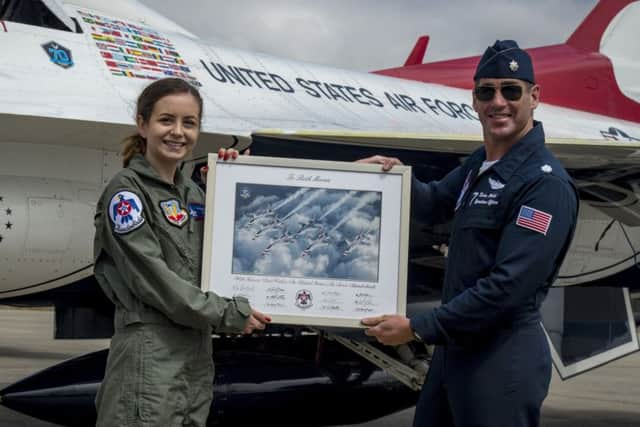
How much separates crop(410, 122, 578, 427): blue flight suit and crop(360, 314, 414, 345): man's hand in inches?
3.4

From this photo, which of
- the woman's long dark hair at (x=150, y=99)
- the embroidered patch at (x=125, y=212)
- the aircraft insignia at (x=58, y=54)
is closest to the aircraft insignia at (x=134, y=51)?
the aircraft insignia at (x=58, y=54)

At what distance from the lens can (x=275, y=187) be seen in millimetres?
3328

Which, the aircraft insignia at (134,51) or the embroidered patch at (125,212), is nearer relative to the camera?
the embroidered patch at (125,212)

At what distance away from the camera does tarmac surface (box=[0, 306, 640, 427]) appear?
27.3ft

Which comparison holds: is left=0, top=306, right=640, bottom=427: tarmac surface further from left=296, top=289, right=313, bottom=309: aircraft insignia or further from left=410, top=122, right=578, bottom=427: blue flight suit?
left=410, top=122, right=578, bottom=427: blue flight suit

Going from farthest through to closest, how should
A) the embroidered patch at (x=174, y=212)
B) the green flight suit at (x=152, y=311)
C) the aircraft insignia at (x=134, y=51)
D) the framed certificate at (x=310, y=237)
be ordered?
the aircraft insignia at (x=134, y=51) → the framed certificate at (x=310, y=237) → the embroidered patch at (x=174, y=212) → the green flight suit at (x=152, y=311)

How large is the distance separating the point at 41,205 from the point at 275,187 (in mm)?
2248

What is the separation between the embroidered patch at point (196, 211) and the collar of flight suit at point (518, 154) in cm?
98

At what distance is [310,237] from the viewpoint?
10.9 ft

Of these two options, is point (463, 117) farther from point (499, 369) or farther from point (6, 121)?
point (499, 369)

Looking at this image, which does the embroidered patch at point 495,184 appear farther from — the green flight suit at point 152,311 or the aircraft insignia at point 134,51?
the aircraft insignia at point 134,51

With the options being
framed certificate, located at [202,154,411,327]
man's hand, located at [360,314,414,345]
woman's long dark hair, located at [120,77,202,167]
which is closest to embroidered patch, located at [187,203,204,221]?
framed certificate, located at [202,154,411,327]

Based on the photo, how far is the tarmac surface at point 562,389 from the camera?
27.3 feet

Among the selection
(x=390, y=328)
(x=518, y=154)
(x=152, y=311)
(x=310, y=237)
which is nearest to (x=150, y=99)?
(x=152, y=311)
